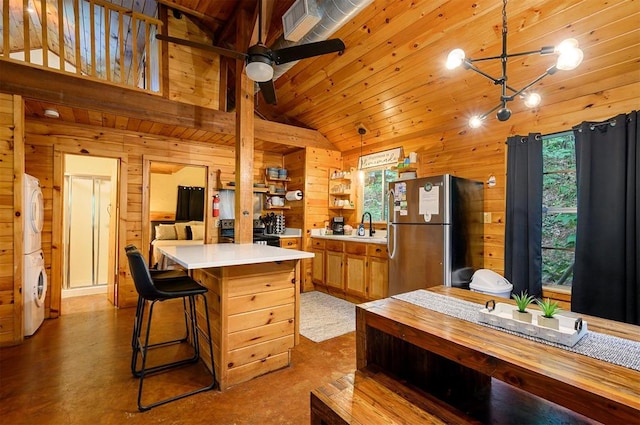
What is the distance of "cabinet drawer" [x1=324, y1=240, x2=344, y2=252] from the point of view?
14.5ft

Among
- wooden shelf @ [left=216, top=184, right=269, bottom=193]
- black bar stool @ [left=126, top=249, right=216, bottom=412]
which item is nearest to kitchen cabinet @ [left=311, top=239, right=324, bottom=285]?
wooden shelf @ [left=216, top=184, right=269, bottom=193]

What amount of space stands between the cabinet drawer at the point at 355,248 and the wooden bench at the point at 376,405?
2640mm

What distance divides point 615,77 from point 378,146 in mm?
2609

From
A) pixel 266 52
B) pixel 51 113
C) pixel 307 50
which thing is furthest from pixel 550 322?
pixel 51 113

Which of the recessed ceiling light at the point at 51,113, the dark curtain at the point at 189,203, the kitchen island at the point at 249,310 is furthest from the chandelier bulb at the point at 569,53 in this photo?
the dark curtain at the point at 189,203

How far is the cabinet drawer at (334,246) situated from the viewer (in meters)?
4.41

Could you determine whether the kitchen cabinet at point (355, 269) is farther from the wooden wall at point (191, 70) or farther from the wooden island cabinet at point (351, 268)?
the wooden wall at point (191, 70)

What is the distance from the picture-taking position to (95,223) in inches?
188

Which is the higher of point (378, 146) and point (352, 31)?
point (352, 31)

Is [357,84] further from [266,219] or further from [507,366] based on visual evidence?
[507,366]

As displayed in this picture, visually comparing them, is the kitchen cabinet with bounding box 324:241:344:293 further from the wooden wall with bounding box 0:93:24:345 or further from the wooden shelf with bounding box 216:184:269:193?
the wooden wall with bounding box 0:93:24:345

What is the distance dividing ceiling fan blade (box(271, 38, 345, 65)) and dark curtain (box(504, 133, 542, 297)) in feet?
6.86

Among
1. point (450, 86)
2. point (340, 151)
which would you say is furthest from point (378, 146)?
point (450, 86)

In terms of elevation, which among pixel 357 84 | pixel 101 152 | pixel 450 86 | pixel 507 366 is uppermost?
pixel 357 84
